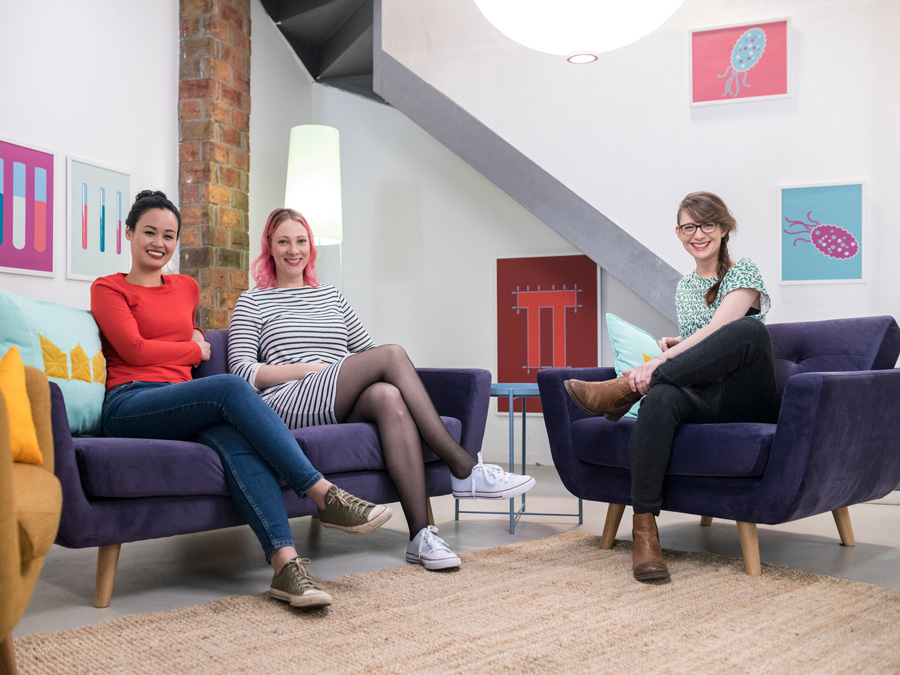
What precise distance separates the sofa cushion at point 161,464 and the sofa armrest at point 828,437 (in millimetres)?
1202

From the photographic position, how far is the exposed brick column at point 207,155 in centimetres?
415

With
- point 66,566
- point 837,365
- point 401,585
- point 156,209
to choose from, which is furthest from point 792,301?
point 66,566

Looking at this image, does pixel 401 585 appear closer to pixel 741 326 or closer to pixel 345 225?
pixel 741 326

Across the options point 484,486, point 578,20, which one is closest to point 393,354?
point 484,486

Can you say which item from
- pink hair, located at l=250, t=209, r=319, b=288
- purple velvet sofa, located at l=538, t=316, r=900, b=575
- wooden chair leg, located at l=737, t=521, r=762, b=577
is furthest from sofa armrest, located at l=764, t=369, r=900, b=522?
pink hair, located at l=250, t=209, r=319, b=288

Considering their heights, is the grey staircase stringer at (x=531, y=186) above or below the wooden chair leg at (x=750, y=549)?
above

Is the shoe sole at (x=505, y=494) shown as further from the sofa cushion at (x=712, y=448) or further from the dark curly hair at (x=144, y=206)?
the dark curly hair at (x=144, y=206)

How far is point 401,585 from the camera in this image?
2.02 meters

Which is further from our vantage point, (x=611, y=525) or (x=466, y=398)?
(x=466, y=398)

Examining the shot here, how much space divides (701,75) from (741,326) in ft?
5.86

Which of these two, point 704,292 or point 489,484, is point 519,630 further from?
point 704,292

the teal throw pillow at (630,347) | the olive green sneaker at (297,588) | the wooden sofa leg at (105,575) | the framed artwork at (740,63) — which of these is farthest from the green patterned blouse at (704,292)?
the wooden sofa leg at (105,575)

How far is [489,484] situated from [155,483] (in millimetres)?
978

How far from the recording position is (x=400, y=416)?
7.60ft
